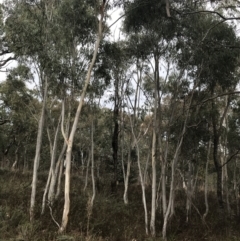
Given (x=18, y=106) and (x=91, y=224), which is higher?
(x=18, y=106)

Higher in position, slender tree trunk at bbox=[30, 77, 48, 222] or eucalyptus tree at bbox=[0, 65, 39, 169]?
eucalyptus tree at bbox=[0, 65, 39, 169]

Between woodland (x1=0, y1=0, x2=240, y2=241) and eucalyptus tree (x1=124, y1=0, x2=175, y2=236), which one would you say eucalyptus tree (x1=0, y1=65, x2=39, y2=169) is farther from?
eucalyptus tree (x1=124, y1=0, x2=175, y2=236)

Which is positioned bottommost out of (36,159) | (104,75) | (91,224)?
(91,224)

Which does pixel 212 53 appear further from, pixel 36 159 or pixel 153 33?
pixel 36 159

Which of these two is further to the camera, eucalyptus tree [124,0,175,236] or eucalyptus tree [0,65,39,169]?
eucalyptus tree [0,65,39,169]

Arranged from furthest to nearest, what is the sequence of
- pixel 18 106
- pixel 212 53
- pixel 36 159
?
pixel 18 106
pixel 212 53
pixel 36 159

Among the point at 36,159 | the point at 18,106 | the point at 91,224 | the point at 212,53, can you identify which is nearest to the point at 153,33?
the point at 212,53

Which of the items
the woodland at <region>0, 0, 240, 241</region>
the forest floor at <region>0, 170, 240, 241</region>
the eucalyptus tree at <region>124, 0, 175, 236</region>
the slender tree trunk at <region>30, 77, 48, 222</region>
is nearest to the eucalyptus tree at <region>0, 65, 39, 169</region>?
the woodland at <region>0, 0, 240, 241</region>

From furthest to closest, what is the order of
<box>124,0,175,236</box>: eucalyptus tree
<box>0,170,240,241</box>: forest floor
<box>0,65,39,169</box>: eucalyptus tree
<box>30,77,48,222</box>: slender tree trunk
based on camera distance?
<box>0,65,39,169</box>: eucalyptus tree < <box>124,0,175,236</box>: eucalyptus tree < <box>30,77,48,222</box>: slender tree trunk < <box>0,170,240,241</box>: forest floor

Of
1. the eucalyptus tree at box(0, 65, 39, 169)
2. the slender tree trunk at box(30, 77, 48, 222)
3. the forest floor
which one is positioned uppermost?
the eucalyptus tree at box(0, 65, 39, 169)

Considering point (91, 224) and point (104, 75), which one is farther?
point (104, 75)

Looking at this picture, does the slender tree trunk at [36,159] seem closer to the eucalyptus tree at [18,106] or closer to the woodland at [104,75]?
the woodland at [104,75]

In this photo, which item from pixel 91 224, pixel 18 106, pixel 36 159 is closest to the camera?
pixel 91 224

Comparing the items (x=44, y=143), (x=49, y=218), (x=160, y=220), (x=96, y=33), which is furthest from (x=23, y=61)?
(x=44, y=143)
